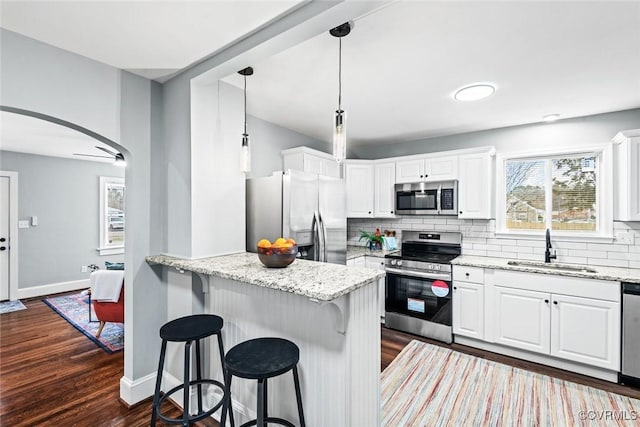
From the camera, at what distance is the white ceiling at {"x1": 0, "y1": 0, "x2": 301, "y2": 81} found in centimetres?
149

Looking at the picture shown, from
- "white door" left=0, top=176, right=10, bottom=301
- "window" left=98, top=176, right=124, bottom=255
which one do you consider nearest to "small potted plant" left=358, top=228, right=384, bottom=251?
"window" left=98, top=176, right=124, bottom=255

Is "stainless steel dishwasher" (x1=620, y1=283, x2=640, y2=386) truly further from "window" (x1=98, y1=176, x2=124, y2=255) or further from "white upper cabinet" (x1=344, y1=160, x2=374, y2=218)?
"window" (x1=98, y1=176, x2=124, y2=255)

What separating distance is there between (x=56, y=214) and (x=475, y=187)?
6821 mm

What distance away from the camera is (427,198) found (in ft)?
12.4

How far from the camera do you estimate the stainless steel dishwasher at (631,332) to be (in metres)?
2.40

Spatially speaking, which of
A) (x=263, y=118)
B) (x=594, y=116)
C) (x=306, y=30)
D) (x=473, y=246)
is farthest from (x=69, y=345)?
(x=594, y=116)

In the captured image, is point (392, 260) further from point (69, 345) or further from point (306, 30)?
point (69, 345)

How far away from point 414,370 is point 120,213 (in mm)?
6195

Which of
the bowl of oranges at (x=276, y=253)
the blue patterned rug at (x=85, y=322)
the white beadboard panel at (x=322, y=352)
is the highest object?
the bowl of oranges at (x=276, y=253)

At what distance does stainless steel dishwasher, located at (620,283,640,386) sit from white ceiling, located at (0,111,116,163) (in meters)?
5.84

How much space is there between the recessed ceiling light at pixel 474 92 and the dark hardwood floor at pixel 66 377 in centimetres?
256

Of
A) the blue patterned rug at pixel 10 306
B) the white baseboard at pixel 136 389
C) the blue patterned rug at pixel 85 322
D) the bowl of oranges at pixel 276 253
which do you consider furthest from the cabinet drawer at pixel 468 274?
the blue patterned rug at pixel 10 306

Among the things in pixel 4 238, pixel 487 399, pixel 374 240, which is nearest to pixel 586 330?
pixel 487 399

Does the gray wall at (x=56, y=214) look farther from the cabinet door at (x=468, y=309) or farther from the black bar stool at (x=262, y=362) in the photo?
the cabinet door at (x=468, y=309)
